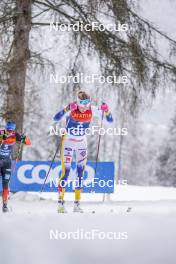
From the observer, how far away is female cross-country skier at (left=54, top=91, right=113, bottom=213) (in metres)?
8.88

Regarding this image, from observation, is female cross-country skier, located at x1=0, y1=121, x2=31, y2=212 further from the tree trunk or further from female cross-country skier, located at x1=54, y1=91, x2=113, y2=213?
the tree trunk

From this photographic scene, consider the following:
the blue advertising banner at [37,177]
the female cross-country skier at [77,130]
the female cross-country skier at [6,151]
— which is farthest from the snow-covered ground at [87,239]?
the blue advertising banner at [37,177]

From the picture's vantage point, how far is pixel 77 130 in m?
9.02

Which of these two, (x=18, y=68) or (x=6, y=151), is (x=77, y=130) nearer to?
(x=6, y=151)

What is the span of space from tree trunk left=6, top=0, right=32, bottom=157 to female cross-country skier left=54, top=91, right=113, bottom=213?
3.95 m

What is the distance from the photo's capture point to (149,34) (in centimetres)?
1236

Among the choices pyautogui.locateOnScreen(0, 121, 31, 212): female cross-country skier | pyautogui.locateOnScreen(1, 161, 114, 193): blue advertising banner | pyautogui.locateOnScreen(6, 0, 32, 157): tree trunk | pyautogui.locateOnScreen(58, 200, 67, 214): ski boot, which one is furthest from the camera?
pyautogui.locateOnScreen(6, 0, 32, 157): tree trunk

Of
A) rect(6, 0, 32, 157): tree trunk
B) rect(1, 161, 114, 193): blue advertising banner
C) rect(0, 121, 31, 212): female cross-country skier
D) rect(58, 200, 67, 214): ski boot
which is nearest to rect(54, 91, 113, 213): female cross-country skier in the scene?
rect(58, 200, 67, 214): ski boot

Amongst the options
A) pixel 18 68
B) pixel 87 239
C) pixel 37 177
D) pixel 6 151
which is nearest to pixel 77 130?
pixel 6 151

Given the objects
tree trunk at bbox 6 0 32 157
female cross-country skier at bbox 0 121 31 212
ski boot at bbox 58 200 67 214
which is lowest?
ski boot at bbox 58 200 67 214

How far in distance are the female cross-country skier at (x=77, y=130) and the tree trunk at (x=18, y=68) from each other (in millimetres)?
3950

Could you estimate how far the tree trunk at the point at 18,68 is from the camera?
41.1 feet

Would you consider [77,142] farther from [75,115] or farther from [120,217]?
[120,217]

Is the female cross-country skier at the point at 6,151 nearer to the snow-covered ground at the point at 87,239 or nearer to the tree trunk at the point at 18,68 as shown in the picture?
the snow-covered ground at the point at 87,239
